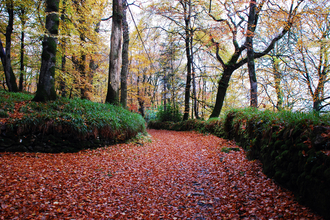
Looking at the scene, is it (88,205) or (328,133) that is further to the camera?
(88,205)

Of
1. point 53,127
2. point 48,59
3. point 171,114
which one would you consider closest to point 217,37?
point 48,59

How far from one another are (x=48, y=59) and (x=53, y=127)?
2.82 metres

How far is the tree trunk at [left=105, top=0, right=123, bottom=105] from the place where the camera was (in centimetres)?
847

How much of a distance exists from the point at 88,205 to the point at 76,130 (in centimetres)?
307

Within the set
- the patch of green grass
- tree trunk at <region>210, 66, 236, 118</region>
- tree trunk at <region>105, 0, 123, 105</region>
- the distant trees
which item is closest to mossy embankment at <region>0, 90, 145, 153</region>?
the patch of green grass

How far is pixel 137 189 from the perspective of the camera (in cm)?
356

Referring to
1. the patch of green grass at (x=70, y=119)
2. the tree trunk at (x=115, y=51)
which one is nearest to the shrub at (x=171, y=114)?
the tree trunk at (x=115, y=51)

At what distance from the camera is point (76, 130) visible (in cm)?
534

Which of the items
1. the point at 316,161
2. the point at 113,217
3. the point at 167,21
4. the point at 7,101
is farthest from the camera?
the point at 167,21

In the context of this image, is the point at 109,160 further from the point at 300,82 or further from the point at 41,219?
the point at 300,82

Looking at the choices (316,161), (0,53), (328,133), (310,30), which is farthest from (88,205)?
(310,30)

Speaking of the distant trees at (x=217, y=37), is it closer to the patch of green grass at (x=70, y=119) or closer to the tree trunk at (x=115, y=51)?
the tree trunk at (x=115, y=51)

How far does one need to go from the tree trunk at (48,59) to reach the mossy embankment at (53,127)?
425 millimetres

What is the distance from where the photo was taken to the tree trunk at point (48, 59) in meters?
6.21
